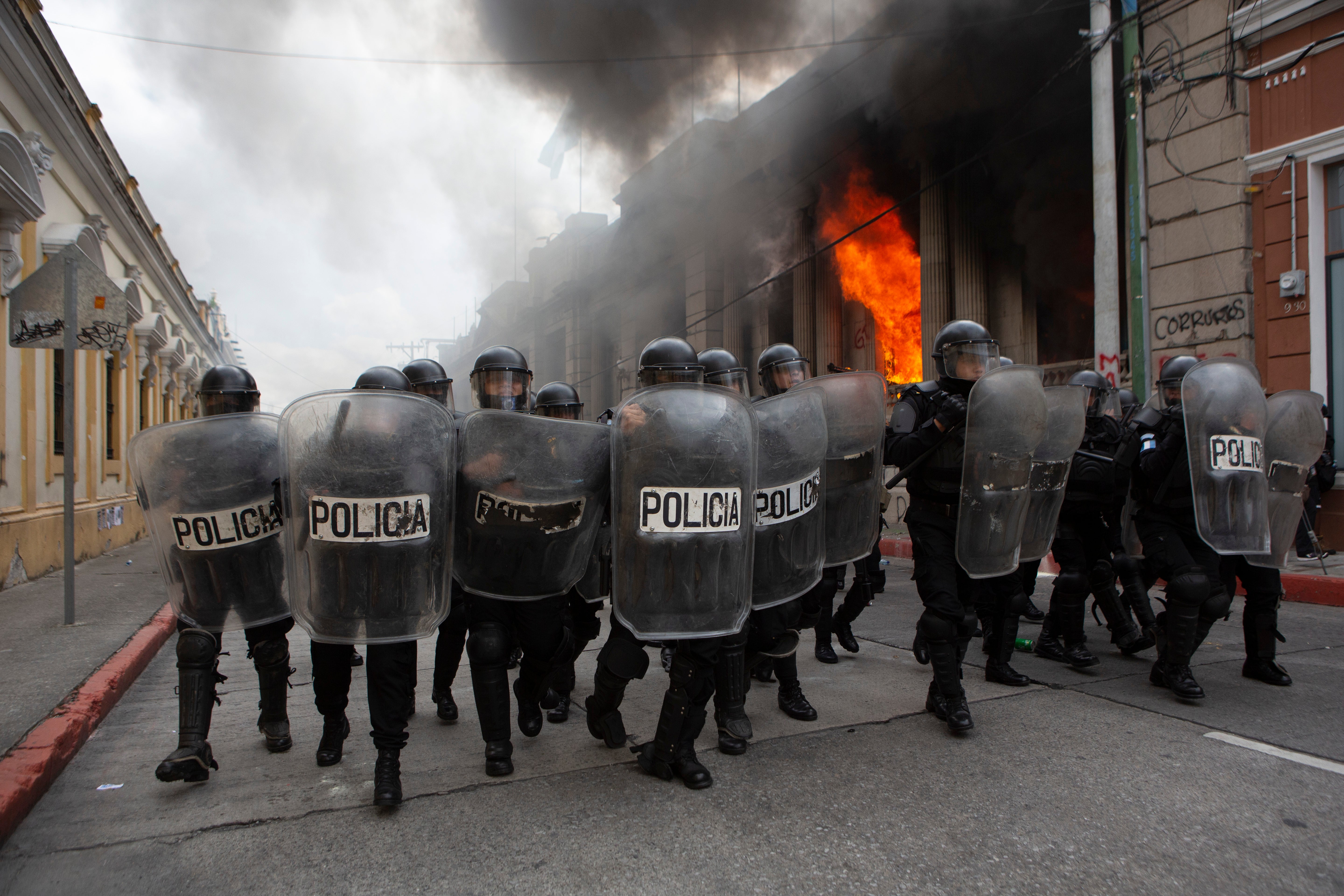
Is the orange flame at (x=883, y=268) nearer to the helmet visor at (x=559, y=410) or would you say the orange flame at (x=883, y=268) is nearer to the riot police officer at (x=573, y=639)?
the helmet visor at (x=559, y=410)

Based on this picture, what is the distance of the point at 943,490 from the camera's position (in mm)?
3666

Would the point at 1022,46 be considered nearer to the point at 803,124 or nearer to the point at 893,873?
the point at 803,124

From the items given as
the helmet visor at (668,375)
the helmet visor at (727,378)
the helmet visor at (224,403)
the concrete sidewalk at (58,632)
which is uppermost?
the helmet visor at (727,378)

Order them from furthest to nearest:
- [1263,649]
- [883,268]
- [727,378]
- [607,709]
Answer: [883,268] → [727,378] → [1263,649] → [607,709]

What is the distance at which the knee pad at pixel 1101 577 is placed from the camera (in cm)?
479

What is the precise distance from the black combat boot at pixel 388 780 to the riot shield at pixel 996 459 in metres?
2.44

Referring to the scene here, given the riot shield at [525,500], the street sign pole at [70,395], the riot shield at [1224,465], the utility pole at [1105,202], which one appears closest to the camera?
the riot shield at [525,500]

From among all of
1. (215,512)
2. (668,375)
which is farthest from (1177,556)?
(215,512)

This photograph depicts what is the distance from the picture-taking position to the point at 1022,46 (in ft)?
40.4

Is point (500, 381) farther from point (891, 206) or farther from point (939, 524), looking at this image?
point (891, 206)

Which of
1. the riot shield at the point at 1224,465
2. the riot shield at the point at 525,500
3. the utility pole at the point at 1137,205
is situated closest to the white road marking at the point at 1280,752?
the riot shield at the point at 1224,465

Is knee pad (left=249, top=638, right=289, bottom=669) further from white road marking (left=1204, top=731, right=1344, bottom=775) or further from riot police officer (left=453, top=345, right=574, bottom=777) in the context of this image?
white road marking (left=1204, top=731, right=1344, bottom=775)

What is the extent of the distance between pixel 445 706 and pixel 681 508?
194cm

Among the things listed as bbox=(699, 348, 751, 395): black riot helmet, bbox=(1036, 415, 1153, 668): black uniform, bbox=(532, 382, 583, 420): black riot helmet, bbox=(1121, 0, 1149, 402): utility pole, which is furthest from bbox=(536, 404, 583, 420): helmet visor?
bbox=(1121, 0, 1149, 402): utility pole
